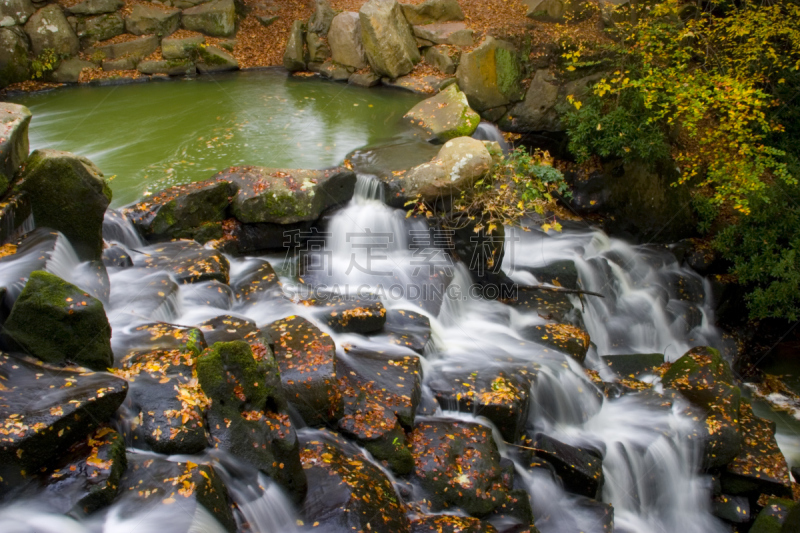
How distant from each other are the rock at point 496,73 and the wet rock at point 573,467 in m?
8.06

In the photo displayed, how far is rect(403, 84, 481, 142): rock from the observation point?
10695mm

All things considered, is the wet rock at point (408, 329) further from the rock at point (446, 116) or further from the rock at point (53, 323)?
the rock at point (446, 116)

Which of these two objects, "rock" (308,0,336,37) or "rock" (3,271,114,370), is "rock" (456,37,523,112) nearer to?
"rock" (308,0,336,37)

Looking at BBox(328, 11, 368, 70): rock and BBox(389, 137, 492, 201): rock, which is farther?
BBox(328, 11, 368, 70): rock

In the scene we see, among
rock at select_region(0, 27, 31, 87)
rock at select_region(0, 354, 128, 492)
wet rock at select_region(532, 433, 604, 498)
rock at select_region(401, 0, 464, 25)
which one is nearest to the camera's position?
rock at select_region(0, 354, 128, 492)

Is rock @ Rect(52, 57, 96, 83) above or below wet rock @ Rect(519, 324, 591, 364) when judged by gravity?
above

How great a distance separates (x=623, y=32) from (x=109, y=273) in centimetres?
985

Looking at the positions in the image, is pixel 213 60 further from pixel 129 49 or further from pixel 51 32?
pixel 51 32

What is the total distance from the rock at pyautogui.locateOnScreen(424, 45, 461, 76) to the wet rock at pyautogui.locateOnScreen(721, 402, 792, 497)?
10414mm

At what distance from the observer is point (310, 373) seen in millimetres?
5199

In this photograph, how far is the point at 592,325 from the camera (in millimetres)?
Result: 9000

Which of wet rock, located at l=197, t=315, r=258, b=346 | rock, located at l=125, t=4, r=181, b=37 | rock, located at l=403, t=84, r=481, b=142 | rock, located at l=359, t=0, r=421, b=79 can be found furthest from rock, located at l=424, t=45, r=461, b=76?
wet rock, located at l=197, t=315, r=258, b=346

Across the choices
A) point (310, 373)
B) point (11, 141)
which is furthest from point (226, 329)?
point (11, 141)

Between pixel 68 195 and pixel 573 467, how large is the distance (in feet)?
20.6
